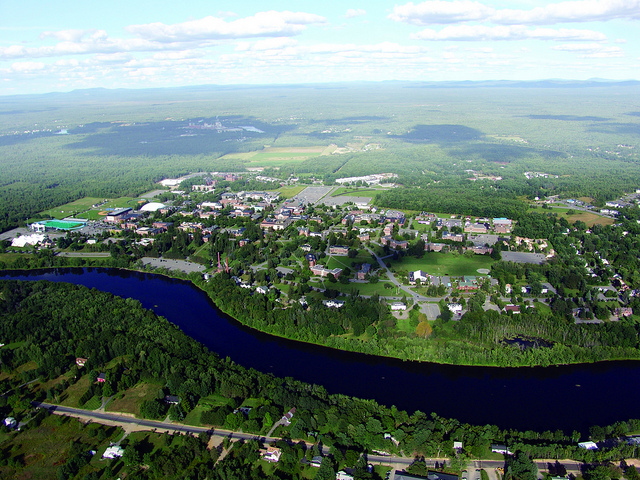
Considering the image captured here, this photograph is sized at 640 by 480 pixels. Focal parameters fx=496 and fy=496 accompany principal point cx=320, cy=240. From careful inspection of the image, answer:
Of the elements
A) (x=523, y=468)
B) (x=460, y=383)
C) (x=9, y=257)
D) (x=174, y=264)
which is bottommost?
(x=460, y=383)

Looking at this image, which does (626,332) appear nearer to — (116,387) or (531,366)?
(531,366)

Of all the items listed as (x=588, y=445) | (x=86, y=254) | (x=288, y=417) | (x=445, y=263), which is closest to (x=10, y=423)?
(x=288, y=417)

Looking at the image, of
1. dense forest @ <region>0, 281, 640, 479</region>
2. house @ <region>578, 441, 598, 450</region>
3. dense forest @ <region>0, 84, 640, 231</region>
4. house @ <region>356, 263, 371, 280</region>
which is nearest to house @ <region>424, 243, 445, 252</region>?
house @ <region>356, 263, 371, 280</region>

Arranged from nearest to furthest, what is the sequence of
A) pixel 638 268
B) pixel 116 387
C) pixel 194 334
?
pixel 116 387, pixel 194 334, pixel 638 268

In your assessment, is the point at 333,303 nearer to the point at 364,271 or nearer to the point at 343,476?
the point at 364,271

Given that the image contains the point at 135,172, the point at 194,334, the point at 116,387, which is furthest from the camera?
the point at 135,172

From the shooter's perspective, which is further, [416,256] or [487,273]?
[416,256]

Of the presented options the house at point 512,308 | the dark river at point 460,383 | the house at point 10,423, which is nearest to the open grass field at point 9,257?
the dark river at point 460,383

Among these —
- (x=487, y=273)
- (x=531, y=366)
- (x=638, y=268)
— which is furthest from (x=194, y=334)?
(x=638, y=268)
